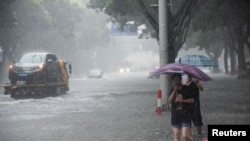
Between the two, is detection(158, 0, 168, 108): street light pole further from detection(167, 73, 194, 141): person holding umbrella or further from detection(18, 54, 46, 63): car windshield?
detection(18, 54, 46, 63): car windshield

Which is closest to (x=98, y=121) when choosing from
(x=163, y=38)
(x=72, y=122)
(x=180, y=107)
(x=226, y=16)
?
(x=72, y=122)

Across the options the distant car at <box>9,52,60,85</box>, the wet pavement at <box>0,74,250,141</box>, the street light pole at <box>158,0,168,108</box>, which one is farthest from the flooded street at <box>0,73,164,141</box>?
the distant car at <box>9,52,60,85</box>

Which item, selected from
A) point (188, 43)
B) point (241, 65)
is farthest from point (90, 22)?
point (241, 65)

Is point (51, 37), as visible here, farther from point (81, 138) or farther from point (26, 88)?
point (81, 138)

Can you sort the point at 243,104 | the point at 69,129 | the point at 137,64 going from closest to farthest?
the point at 69,129, the point at 243,104, the point at 137,64

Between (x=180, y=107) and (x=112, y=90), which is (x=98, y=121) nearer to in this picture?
(x=180, y=107)

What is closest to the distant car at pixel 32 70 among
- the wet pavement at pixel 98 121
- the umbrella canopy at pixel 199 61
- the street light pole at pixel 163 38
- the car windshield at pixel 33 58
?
the car windshield at pixel 33 58

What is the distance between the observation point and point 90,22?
88688 mm

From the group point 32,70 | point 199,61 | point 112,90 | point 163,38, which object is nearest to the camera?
point 163,38

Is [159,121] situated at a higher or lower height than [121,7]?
lower

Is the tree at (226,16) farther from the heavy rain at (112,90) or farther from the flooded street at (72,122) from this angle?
the flooded street at (72,122)

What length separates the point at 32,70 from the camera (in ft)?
77.7

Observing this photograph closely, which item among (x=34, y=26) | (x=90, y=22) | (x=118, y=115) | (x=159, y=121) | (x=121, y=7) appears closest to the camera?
(x=159, y=121)

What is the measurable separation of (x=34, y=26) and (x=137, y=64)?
134 m
